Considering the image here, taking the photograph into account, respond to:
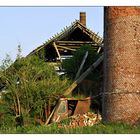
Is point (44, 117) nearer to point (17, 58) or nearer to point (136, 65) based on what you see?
point (17, 58)

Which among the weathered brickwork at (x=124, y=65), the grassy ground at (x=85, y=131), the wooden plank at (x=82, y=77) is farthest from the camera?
the wooden plank at (x=82, y=77)

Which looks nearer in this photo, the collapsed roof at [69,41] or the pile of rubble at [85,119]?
the pile of rubble at [85,119]

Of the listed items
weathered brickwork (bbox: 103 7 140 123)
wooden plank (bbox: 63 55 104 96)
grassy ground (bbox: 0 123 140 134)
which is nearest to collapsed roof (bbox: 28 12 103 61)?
wooden plank (bbox: 63 55 104 96)

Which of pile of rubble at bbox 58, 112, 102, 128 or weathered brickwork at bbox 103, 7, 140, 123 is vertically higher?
weathered brickwork at bbox 103, 7, 140, 123

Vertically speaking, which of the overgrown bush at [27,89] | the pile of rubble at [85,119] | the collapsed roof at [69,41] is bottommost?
the pile of rubble at [85,119]

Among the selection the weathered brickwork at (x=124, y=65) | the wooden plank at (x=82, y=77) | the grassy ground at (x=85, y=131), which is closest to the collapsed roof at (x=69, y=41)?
the wooden plank at (x=82, y=77)

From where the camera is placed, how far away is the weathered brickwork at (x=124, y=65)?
484 inches

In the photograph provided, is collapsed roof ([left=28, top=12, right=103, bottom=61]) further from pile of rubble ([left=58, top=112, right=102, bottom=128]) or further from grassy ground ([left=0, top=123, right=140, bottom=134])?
grassy ground ([left=0, top=123, right=140, bottom=134])

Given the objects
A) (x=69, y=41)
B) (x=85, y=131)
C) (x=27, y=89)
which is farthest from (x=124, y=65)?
(x=69, y=41)

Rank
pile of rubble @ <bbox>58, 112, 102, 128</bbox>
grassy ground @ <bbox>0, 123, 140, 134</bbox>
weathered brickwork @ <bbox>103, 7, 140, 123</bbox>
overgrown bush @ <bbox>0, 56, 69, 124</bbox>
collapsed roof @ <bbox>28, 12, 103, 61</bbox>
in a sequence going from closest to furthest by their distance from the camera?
grassy ground @ <bbox>0, 123, 140, 134</bbox>
weathered brickwork @ <bbox>103, 7, 140, 123</bbox>
pile of rubble @ <bbox>58, 112, 102, 128</bbox>
overgrown bush @ <bbox>0, 56, 69, 124</bbox>
collapsed roof @ <bbox>28, 12, 103, 61</bbox>

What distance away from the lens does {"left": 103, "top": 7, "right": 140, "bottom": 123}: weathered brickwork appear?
1230cm

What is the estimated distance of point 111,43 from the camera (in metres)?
12.6

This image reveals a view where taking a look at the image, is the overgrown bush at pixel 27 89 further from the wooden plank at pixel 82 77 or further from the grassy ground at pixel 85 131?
the grassy ground at pixel 85 131
